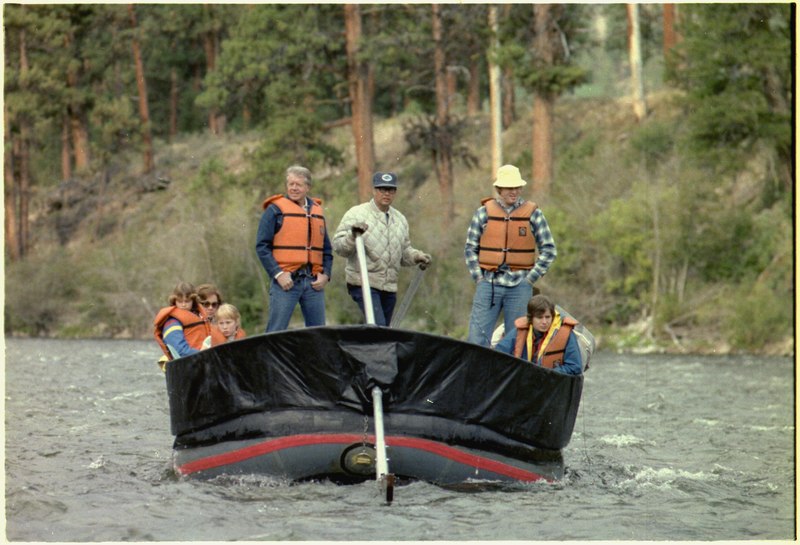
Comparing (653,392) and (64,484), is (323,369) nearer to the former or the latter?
(64,484)

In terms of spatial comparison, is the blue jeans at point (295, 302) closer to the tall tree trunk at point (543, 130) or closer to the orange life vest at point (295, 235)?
the orange life vest at point (295, 235)

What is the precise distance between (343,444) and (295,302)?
4.16ft

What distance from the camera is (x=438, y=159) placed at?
32375 mm

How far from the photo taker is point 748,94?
26.3 m

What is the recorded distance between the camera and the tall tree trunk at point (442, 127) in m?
30.5

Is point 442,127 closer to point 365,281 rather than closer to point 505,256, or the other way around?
point 505,256

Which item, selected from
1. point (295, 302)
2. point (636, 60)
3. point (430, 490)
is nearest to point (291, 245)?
point (295, 302)

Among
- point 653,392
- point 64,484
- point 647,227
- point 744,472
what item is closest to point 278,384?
point 64,484

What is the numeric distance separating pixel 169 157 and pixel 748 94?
2185 cm

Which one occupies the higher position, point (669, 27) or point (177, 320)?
point (669, 27)

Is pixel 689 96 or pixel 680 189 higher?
pixel 689 96

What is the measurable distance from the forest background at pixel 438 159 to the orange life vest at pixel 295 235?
1126cm

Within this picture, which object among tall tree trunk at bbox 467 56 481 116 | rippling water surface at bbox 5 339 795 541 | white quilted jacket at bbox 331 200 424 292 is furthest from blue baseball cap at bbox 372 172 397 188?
tall tree trunk at bbox 467 56 481 116

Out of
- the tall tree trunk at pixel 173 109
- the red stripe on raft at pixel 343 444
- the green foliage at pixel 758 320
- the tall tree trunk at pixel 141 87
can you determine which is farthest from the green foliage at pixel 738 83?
the tall tree trunk at pixel 173 109
